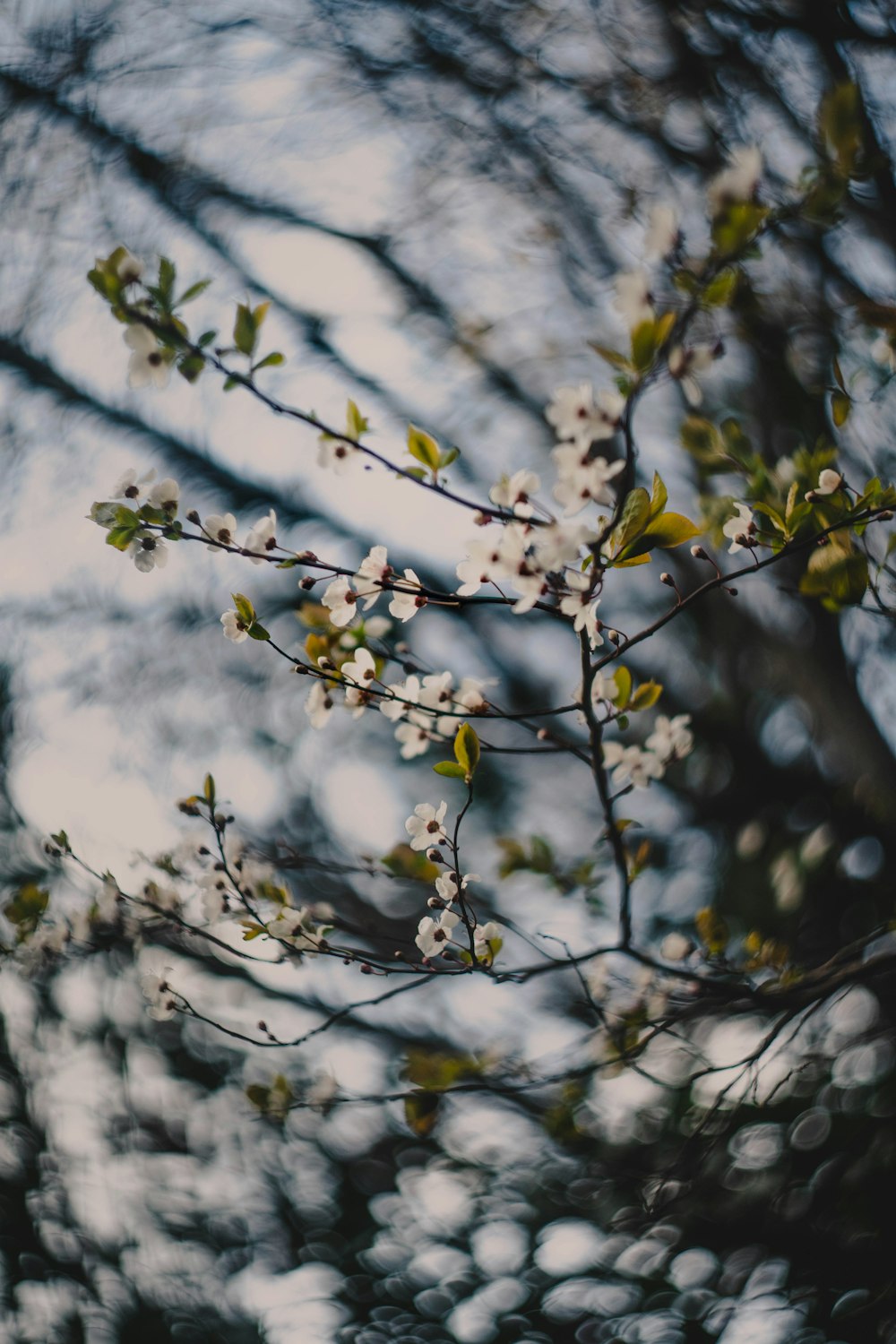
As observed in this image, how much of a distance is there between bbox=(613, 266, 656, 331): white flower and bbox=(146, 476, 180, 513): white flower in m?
0.64

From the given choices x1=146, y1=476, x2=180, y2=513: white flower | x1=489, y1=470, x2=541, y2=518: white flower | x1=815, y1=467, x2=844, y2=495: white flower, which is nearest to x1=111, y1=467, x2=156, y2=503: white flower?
x1=146, y1=476, x2=180, y2=513: white flower

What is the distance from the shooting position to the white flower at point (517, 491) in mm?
975

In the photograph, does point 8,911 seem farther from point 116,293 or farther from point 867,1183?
point 867,1183

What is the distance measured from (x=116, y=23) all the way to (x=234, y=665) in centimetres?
214

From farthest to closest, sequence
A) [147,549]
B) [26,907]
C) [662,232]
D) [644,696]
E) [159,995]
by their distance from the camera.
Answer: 1. [26,907]
2. [159,995]
3. [644,696]
4. [147,549]
5. [662,232]

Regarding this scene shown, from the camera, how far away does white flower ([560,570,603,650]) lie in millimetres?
979

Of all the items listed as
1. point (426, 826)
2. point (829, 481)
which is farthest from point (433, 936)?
point (829, 481)

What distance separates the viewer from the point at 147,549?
3.95 feet

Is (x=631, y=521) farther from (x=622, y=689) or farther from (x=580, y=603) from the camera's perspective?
(x=622, y=689)

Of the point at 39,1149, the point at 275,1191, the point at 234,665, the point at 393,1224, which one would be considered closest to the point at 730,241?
the point at 234,665

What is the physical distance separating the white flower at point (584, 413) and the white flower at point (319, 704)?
577 mm

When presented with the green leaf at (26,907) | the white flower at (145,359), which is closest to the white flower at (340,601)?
the white flower at (145,359)

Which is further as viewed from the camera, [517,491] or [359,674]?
[359,674]

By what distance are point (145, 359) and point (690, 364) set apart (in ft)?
2.20
